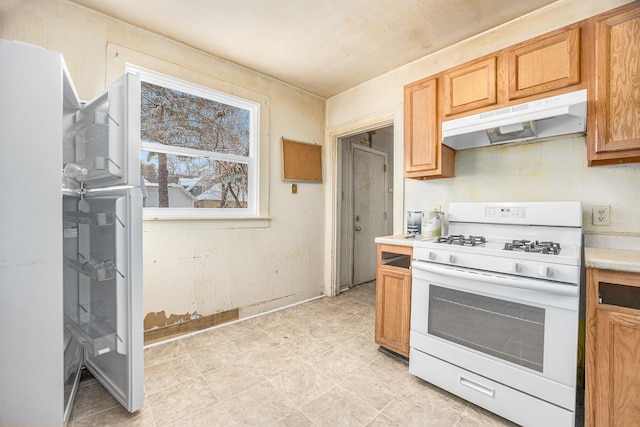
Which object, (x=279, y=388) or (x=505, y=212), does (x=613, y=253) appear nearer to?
(x=505, y=212)

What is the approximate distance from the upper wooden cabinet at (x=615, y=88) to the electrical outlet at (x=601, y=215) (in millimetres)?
329

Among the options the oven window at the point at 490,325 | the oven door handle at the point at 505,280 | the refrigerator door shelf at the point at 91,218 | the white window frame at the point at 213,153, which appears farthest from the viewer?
the white window frame at the point at 213,153

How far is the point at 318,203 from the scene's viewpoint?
363cm

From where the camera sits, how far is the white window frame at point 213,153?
2375mm

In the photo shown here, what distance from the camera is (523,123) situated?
1.84 m

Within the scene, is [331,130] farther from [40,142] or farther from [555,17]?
[40,142]

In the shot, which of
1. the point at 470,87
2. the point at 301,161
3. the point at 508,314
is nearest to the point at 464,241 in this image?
the point at 508,314

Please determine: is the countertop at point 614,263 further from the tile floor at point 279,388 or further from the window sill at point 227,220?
the window sill at point 227,220

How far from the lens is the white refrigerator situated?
112cm

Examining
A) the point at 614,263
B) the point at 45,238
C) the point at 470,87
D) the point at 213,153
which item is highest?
the point at 470,87

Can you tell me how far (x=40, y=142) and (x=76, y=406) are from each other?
59.3 inches

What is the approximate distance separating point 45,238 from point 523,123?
2736 millimetres

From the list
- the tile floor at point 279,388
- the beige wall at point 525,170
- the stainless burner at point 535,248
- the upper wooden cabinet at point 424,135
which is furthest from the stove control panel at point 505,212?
the tile floor at point 279,388

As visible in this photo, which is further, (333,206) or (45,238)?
(333,206)
